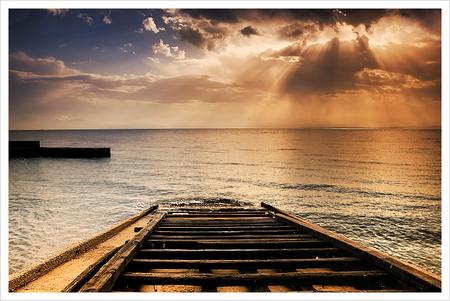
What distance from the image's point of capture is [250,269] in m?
2.90

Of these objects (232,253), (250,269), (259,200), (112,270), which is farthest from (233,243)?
(259,200)

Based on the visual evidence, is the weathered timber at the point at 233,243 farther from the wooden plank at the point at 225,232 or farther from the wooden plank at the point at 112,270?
the wooden plank at the point at 225,232

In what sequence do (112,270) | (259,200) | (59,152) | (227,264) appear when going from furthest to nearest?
1. (59,152)
2. (259,200)
3. (227,264)
4. (112,270)

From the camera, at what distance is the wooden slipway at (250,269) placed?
2475 mm

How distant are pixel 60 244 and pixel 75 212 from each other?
351 cm

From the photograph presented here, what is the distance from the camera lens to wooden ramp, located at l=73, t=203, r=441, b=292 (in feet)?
8.13

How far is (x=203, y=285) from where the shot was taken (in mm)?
2527

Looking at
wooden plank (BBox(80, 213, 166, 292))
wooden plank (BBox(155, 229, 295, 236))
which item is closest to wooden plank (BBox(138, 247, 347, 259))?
wooden plank (BBox(80, 213, 166, 292))

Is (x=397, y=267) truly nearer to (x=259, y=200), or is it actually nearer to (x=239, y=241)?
(x=239, y=241)

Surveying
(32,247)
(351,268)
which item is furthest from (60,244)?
(351,268)

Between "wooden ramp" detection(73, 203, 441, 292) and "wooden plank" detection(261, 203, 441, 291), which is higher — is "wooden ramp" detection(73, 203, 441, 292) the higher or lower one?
the lower one

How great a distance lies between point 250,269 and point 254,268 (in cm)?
5

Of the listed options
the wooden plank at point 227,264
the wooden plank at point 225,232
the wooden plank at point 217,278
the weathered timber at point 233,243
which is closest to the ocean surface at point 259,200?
the wooden plank at point 225,232

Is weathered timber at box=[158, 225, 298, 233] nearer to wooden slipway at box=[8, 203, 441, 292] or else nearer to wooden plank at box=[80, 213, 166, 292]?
wooden slipway at box=[8, 203, 441, 292]
